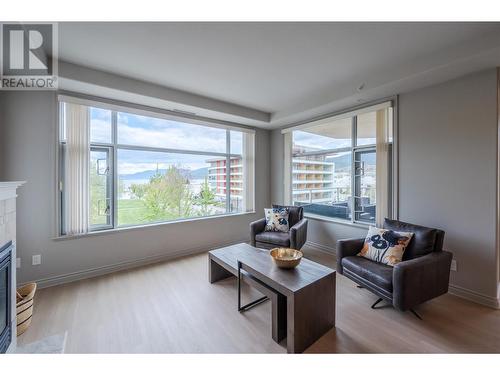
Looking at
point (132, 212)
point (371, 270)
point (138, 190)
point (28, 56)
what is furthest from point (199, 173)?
point (371, 270)

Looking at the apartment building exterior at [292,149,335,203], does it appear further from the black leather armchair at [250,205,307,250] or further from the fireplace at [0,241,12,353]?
the fireplace at [0,241,12,353]

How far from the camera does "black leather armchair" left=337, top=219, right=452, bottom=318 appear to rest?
188cm

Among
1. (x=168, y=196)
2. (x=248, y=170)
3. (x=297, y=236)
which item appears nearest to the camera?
(x=297, y=236)

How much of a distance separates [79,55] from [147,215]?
2184 millimetres

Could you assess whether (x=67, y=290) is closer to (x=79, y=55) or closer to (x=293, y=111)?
(x=79, y=55)

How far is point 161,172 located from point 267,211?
1.91 m

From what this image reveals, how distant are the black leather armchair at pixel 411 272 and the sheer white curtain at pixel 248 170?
7.83 ft

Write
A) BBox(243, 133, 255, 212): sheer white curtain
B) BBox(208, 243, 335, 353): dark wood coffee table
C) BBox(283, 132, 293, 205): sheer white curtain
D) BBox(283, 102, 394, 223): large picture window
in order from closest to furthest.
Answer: BBox(208, 243, 335, 353): dark wood coffee table
BBox(283, 102, 394, 223): large picture window
BBox(283, 132, 293, 205): sheer white curtain
BBox(243, 133, 255, 212): sheer white curtain

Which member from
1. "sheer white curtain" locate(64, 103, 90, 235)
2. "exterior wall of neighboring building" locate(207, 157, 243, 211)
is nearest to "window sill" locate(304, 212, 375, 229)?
"exterior wall of neighboring building" locate(207, 157, 243, 211)

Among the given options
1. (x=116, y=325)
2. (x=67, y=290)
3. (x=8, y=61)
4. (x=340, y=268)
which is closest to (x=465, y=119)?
(x=340, y=268)

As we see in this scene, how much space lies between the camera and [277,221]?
371 cm

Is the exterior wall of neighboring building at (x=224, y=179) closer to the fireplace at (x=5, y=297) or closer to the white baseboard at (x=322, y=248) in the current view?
the white baseboard at (x=322, y=248)

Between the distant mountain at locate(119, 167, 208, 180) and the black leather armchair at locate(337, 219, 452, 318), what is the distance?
8.93 feet

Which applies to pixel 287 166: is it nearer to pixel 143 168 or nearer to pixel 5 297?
pixel 143 168
